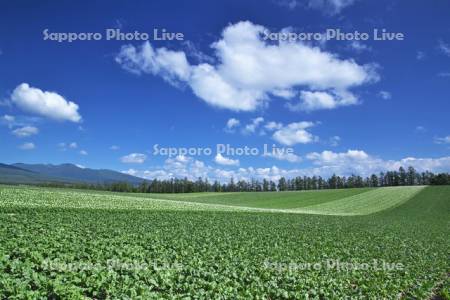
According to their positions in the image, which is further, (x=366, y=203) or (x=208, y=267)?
(x=366, y=203)

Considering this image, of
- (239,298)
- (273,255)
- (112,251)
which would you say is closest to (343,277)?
(273,255)

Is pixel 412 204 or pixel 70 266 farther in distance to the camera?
pixel 412 204

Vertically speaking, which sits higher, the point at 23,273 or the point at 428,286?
the point at 23,273

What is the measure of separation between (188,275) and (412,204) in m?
91.8

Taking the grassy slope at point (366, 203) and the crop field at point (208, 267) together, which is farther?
the grassy slope at point (366, 203)

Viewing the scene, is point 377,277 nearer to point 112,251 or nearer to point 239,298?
point 239,298

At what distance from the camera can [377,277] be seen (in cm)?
1839

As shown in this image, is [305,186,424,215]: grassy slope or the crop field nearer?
the crop field

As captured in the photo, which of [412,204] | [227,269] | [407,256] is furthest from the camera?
[412,204]

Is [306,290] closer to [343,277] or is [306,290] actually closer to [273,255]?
[343,277]

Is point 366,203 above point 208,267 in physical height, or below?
below

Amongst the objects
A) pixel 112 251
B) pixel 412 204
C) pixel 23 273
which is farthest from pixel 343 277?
pixel 412 204

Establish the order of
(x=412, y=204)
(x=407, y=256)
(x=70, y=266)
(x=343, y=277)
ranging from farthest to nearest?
(x=412, y=204), (x=407, y=256), (x=343, y=277), (x=70, y=266)

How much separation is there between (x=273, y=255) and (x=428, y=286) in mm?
7750
